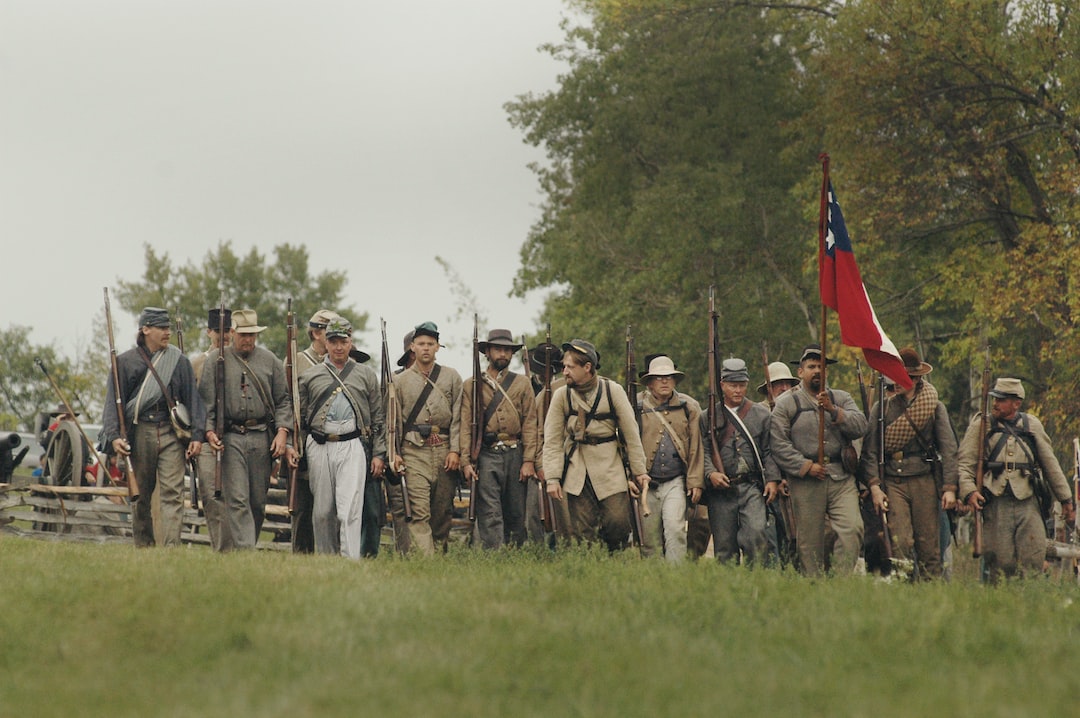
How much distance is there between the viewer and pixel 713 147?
115 ft

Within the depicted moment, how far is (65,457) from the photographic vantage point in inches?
794

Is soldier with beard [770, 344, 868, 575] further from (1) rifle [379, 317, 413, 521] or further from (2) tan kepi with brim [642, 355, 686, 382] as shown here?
(1) rifle [379, 317, 413, 521]

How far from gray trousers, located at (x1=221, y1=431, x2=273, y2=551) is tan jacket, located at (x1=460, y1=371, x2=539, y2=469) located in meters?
1.90

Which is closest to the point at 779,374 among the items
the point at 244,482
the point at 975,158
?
the point at 244,482

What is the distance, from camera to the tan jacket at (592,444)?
12.6m

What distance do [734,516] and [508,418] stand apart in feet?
7.83

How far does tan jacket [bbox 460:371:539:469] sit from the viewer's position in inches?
556

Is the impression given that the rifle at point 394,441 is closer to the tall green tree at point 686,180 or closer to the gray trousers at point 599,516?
the gray trousers at point 599,516

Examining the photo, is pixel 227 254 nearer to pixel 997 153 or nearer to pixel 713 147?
pixel 713 147

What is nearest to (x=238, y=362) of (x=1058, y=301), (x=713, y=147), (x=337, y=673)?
(x=337, y=673)

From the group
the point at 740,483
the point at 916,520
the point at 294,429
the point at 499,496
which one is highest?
the point at 294,429

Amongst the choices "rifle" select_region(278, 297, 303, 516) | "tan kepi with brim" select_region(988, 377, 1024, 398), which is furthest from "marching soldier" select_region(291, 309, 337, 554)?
"tan kepi with brim" select_region(988, 377, 1024, 398)

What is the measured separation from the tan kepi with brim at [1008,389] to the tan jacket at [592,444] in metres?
3.62

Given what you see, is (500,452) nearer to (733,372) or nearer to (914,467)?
(733,372)
